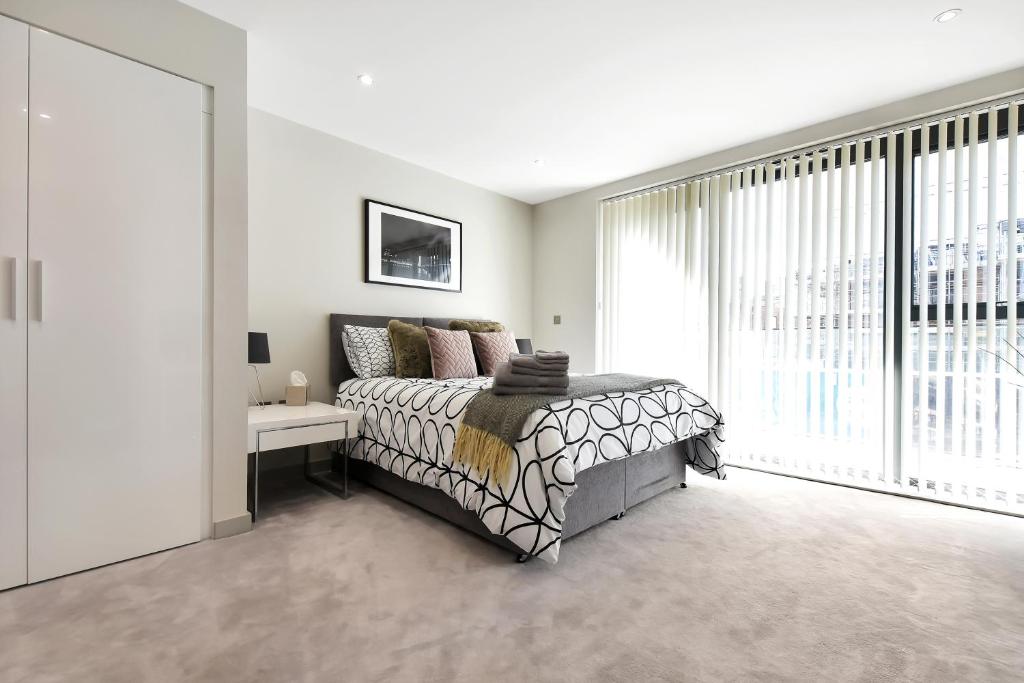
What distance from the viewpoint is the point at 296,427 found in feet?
8.50

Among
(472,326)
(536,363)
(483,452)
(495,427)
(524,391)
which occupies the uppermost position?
(472,326)

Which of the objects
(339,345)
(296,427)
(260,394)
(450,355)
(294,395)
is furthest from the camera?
(339,345)

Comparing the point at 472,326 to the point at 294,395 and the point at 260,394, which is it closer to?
the point at 294,395

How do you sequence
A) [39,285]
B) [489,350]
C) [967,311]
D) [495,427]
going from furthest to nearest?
[489,350], [967,311], [495,427], [39,285]

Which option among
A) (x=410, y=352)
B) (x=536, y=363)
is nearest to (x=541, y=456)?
(x=536, y=363)

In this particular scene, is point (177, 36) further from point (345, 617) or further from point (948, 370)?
point (948, 370)


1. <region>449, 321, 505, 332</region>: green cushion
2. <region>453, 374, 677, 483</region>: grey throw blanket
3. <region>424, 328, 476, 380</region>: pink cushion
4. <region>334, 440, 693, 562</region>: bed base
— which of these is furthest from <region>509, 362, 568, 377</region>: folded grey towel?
<region>449, 321, 505, 332</region>: green cushion

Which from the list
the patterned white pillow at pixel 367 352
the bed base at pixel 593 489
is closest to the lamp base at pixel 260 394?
the patterned white pillow at pixel 367 352

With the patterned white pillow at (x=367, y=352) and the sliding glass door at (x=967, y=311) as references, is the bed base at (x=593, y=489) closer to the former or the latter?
the patterned white pillow at (x=367, y=352)

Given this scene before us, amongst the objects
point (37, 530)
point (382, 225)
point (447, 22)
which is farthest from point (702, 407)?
point (37, 530)

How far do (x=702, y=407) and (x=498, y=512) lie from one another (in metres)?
1.63

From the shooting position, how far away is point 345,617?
160cm

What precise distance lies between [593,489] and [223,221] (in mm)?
2331

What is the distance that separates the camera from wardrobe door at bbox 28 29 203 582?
6.00 feet
